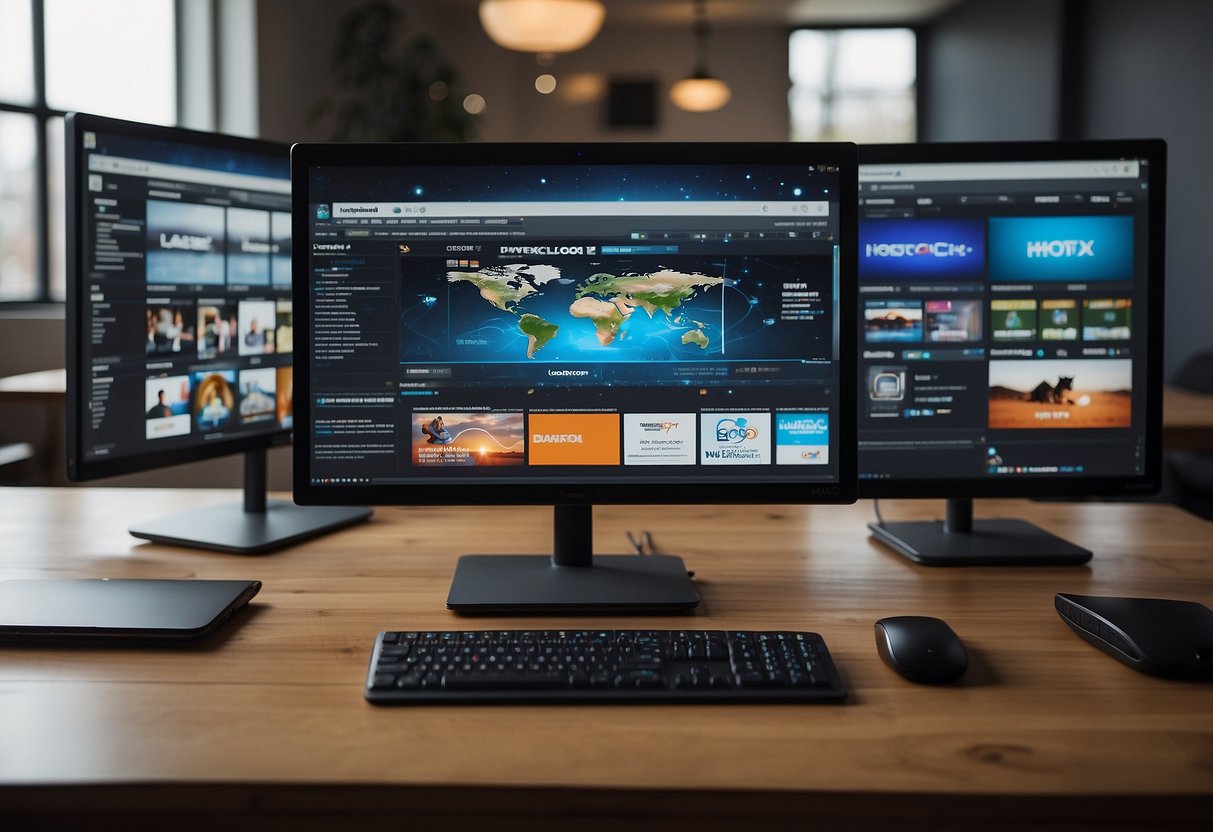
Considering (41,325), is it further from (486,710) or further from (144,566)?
(486,710)

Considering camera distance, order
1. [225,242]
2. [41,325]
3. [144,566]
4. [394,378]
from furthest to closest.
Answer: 1. [41,325]
2. [225,242]
3. [144,566]
4. [394,378]

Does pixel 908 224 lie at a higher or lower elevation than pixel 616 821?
higher

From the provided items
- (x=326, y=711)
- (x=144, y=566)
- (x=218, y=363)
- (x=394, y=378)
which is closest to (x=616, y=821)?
(x=326, y=711)

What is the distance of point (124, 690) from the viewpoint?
2.87ft

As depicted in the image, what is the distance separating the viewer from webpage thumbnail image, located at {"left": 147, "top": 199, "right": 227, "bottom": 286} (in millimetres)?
1266

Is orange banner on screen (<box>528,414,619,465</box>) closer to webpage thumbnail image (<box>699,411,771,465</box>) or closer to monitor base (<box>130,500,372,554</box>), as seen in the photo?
webpage thumbnail image (<box>699,411,771,465</box>)

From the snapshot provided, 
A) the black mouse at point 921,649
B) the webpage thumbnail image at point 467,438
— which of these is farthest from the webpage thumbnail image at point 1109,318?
the webpage thumbnail image at point 467,438

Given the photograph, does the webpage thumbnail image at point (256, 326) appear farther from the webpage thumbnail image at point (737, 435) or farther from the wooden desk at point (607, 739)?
the webpage thumbnail image at point (737, 435)

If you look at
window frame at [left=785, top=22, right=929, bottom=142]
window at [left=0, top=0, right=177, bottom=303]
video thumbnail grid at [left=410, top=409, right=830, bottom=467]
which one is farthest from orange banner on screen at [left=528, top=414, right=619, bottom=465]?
window frame at [left=785, top=22, right=929, bottom=142]

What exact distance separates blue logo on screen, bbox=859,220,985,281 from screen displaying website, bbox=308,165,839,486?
0.57 ft

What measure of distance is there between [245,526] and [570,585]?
1.75 feet

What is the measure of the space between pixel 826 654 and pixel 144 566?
839 millimetres

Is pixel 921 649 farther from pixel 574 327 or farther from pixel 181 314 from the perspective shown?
pixel 181 314

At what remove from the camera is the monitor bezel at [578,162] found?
1103 millimetres
